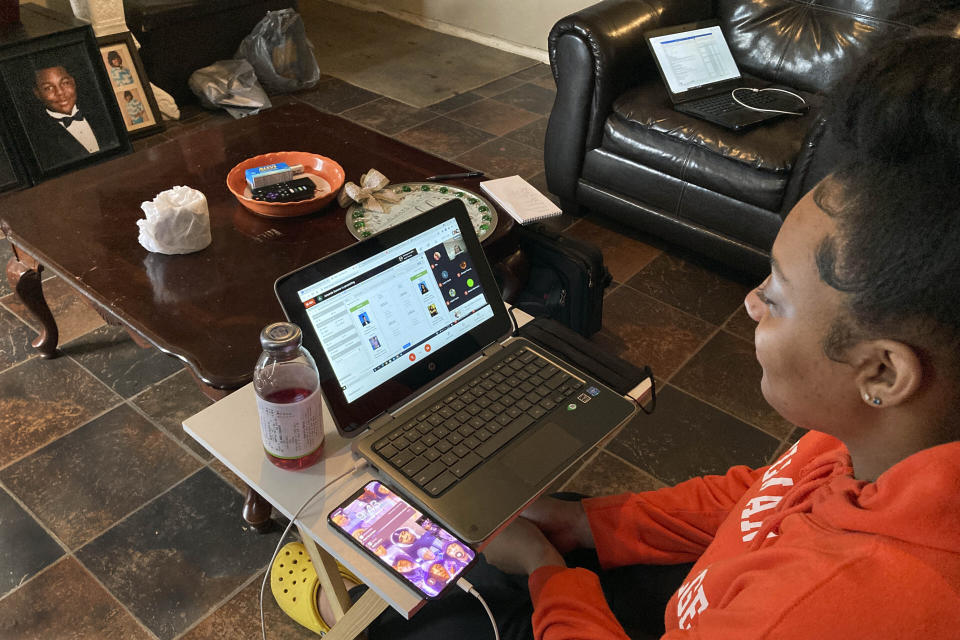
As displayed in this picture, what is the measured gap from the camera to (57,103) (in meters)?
2.91

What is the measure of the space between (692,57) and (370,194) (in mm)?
1496

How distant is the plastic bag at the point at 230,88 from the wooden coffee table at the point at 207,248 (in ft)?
5.01

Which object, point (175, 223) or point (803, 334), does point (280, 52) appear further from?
point (803, 334)

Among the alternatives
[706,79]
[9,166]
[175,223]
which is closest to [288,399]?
[175,223]

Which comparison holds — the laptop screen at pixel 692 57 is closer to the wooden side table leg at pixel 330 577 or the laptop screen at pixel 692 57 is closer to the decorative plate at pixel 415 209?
the decorative plate at pixel 415 209

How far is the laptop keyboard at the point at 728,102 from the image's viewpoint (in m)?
2.51

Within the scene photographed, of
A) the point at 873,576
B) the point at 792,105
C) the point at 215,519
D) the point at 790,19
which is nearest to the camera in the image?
the point at 873,576

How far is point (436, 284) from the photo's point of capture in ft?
3.54

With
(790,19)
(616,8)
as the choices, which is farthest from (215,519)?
(790,19)

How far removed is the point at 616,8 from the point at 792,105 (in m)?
0.68

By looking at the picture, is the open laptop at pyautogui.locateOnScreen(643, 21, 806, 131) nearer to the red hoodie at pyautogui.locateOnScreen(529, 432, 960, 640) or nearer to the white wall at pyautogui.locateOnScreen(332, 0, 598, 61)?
the white wall at pyautogui.locateOnScreen(332, 0, 598, 61)

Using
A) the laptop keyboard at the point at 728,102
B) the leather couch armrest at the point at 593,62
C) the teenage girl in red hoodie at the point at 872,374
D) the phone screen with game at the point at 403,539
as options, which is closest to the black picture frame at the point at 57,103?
the leather couch armrest at the point at 593,62

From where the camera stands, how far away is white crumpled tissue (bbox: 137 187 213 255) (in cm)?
153

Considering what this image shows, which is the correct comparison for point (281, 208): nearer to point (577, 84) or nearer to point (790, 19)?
point (577, 84)
